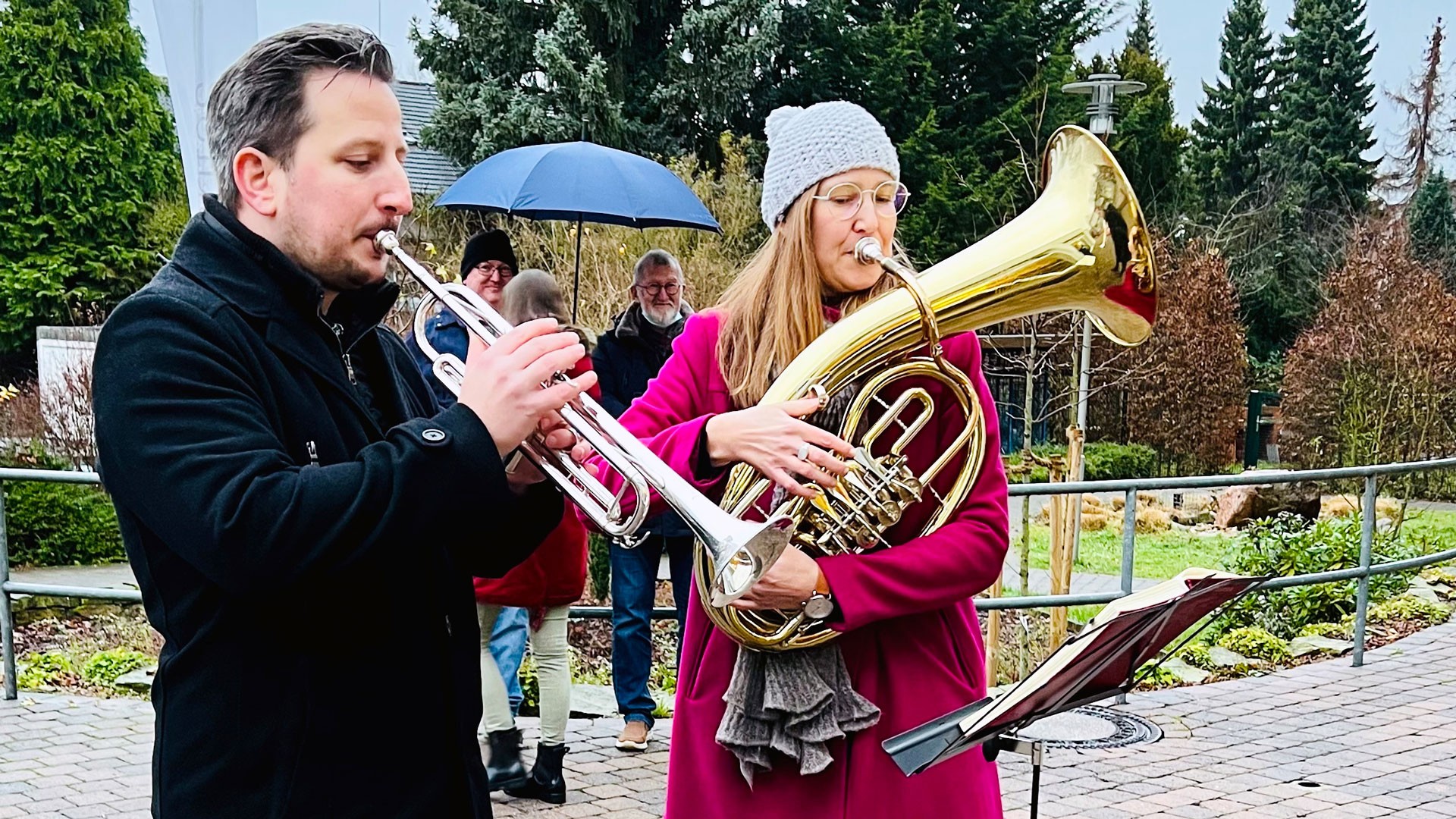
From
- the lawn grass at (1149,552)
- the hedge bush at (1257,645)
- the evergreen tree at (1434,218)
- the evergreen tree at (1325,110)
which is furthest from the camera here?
the evergreen tree at (1325,110)

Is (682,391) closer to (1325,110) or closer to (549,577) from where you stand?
(549,577)

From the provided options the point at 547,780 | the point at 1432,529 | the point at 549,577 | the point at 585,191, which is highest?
the point at 585,191

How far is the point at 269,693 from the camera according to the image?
1554 millimetres

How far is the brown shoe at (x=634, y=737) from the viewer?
5.12 m

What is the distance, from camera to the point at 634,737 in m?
5.13

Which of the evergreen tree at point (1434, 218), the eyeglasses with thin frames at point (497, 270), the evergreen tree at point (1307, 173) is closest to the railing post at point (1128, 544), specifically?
the eyeglasses with thin frames at point (497, 270)

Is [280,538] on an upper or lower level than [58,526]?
upper

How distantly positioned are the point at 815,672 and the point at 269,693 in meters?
1.01

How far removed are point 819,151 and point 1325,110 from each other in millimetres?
35013

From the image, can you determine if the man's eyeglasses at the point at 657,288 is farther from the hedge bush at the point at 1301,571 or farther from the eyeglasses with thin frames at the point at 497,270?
the hedge bush at the point at 1301,571

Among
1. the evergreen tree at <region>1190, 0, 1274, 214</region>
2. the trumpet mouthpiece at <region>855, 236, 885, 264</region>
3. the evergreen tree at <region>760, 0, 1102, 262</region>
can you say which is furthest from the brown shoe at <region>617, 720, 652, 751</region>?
the evergreen tree at <region>1190, 0, 1274, 214</region>

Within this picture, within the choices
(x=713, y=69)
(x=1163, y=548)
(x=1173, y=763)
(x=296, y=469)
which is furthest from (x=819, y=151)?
(x=713, y=69)

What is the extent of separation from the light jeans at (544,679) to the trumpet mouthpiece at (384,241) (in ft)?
9.97

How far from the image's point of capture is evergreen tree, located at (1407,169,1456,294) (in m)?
25.6
